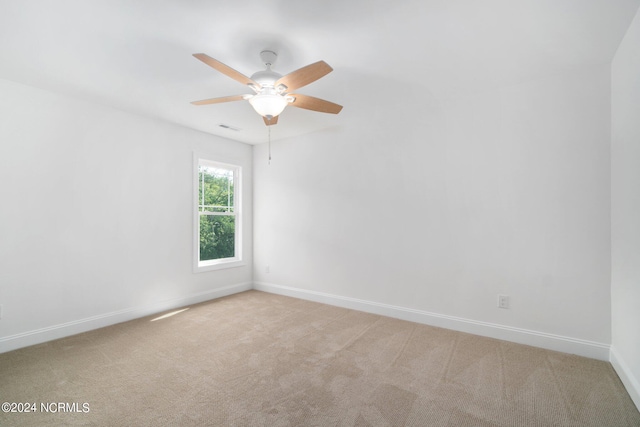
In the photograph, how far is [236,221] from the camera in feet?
15.8

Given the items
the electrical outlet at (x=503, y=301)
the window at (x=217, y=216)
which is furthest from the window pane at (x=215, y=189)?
the electrical outlet at (x=503, y=301)

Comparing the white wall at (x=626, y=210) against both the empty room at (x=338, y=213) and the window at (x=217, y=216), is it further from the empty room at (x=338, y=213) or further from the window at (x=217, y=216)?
the window at (x=217, y=216)

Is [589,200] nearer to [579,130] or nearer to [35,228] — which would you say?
[579,130]

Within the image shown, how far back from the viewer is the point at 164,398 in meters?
1.94

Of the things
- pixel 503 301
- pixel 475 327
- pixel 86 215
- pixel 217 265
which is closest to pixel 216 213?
pixel 217 265

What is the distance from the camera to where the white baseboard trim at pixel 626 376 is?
184cm

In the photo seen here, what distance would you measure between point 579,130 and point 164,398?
3.88 m

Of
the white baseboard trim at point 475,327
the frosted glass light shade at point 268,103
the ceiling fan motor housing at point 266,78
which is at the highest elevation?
the ceiling fan motor housing at point 266,78

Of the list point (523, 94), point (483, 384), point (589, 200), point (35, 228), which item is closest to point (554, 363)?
point (483, 384)

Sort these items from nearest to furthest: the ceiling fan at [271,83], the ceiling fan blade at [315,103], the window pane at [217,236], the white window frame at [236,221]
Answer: the ceiling fan at [271,83]
the ceiling fan blade at [315,103]
the white window frame at [236,221]
the window pane at [217,236]

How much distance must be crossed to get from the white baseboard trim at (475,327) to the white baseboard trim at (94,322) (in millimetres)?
1443

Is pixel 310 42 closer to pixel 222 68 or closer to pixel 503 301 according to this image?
pixel 222 68

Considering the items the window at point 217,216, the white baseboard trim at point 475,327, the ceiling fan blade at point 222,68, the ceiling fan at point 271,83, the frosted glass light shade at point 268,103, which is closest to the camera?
the ceiling fan blade at point 222,68

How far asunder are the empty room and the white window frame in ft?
0.23
